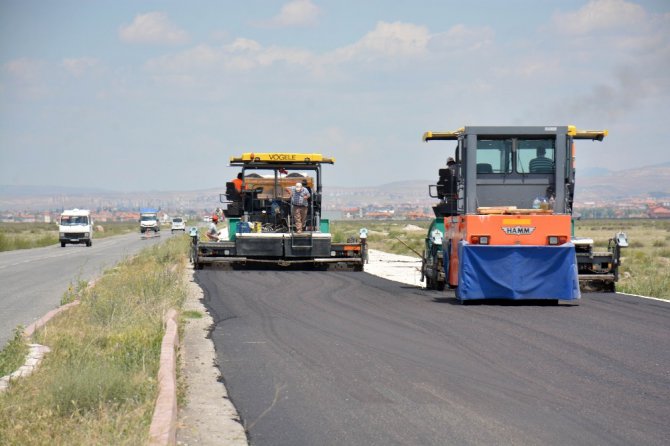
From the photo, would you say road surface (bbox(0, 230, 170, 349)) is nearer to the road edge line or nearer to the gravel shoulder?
the gravel shoulder

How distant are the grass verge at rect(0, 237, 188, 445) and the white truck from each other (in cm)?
5047

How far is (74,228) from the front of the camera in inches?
2534

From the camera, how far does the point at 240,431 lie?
809cm

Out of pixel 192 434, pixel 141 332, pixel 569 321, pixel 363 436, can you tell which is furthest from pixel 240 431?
pixel 569 321

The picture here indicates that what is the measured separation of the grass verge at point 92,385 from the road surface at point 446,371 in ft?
2.90

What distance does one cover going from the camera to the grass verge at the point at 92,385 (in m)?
7.49

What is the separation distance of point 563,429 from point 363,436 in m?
1.56

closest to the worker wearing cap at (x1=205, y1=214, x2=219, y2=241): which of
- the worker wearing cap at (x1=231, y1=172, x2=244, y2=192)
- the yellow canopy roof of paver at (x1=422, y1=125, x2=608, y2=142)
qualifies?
the worker wearing cap at (x1=231, y1=172, x2=244, y2=192)

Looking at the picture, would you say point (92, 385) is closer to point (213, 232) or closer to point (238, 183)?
point (238, 183)

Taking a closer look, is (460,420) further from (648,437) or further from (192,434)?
(192,434)

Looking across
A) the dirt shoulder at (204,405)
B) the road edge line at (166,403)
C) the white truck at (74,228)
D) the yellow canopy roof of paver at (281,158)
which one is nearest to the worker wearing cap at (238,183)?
the yellow canopy roof of paver at (281,158)

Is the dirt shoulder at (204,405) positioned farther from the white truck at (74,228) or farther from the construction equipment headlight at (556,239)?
the white truck at (74,228)

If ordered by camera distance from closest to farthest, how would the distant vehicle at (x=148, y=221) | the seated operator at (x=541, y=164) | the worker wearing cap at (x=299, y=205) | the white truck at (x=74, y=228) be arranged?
the seated operator at (x=541, y=164)
the worker wearing cap at (x=299, y=205)
the white truck at (x=74, y=228)
the distant vehicle at (x=148, y=221)

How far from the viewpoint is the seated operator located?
1944 centimetres
